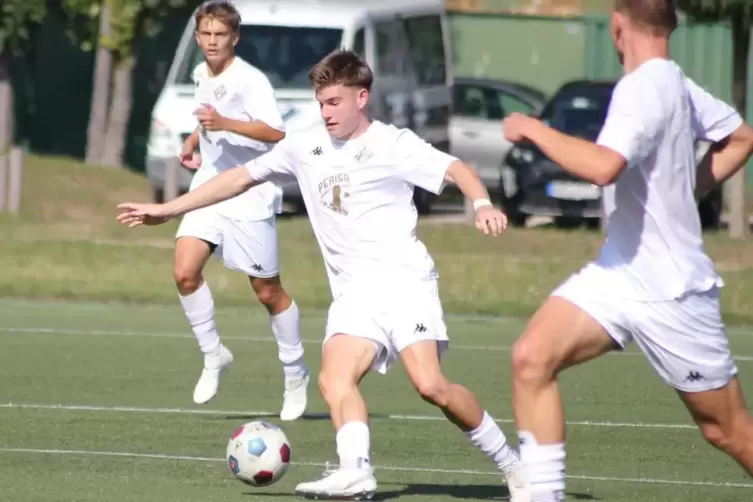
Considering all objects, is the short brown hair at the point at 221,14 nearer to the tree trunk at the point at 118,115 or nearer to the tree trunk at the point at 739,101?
the tree trunk at the point at 739,101

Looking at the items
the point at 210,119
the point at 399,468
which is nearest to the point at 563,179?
the point at 210,119

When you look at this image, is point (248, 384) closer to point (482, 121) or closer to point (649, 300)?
point (649, 300)

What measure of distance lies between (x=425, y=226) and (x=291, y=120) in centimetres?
206

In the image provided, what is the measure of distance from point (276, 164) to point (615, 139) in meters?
2.30

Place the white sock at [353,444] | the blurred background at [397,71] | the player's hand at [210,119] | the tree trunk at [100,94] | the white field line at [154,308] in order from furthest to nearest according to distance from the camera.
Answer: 1. the tree trunk at [100,94]
2. the blurred background at [397,71]
3. the white field line at [154,308]
4. the player's hand at [210,119]
5. the white sock at [353,444]

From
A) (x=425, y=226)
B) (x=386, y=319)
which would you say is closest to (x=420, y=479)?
(x=386, y=319)

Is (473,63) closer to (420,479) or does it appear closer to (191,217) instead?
(191,217)

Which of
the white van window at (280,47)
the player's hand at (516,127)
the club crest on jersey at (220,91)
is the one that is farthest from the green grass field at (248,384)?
the player's hand at (516,127)

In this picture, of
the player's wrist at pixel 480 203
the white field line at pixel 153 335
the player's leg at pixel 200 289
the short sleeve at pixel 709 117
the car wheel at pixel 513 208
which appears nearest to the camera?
the short sleeve at pixel 709 117

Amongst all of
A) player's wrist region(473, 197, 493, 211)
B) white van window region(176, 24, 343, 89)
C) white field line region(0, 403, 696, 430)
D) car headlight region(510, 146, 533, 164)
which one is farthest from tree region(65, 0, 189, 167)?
player's wrist region(473, 197, 493, 211)

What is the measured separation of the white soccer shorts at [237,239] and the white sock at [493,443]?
3127mm

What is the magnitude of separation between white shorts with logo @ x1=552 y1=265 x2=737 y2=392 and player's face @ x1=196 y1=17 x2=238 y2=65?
420cm

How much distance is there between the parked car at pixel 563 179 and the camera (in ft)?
74.2

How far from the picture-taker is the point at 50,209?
2466 centimetres
